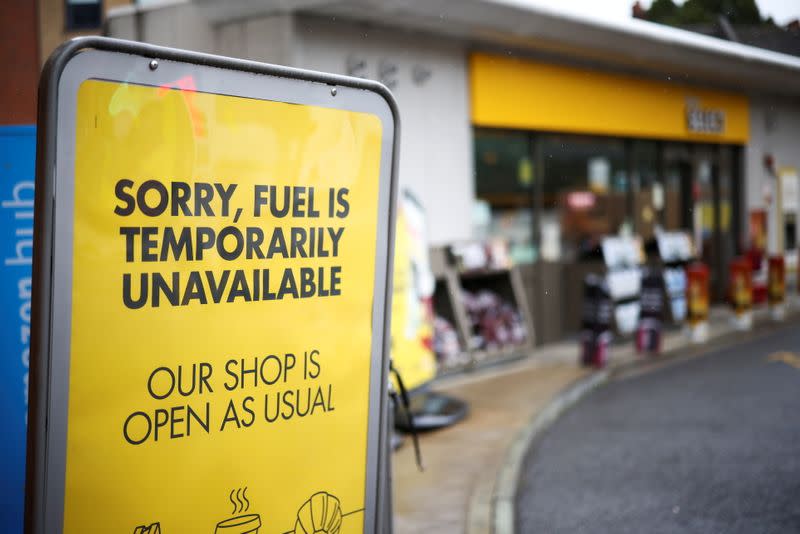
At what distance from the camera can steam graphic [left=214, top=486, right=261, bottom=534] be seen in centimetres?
238

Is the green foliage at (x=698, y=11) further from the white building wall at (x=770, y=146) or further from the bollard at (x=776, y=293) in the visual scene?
the white building wall at (x=770, y=146)

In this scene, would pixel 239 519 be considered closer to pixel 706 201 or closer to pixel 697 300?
pixel 697 300

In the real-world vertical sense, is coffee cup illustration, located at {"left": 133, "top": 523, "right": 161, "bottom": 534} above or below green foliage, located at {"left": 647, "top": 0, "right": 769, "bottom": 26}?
below

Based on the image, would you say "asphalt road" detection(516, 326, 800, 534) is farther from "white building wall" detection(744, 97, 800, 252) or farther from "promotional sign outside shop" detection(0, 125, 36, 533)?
"white building wall" detection(744, 97, 800, 252)

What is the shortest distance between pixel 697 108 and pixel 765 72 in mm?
1246

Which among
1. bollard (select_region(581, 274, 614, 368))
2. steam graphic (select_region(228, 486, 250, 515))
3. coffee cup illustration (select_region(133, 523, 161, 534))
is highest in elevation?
bollard (select_region(581, 274, 614, 368))

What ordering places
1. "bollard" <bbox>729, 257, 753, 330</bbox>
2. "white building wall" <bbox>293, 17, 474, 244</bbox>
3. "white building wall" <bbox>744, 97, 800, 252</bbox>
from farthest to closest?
"white building wall" <bbox>744, 97, 800, 252</bbox> < "bollard" <bbox>729, 257, 753, 330</bbox> < "white building wall" <bbox>293, 17, 474, 244</bbox>

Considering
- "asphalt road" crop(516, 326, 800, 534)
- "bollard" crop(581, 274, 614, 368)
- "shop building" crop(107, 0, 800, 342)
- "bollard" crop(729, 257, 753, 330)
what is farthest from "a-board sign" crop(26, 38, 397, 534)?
"bollard" crop(729, 257, 753, 330)

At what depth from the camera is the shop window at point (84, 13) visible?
18.3 ft

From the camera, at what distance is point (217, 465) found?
2354mm

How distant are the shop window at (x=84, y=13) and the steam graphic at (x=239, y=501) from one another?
12.5ft

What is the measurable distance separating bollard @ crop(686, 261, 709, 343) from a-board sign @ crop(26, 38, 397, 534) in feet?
29.3

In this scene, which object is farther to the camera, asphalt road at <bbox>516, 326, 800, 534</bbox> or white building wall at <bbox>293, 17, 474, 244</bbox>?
white building wall at <bbox>293, 17, 474, 244</bbox>

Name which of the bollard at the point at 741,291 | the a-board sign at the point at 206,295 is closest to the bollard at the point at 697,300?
the bollard at the point at 741,291
